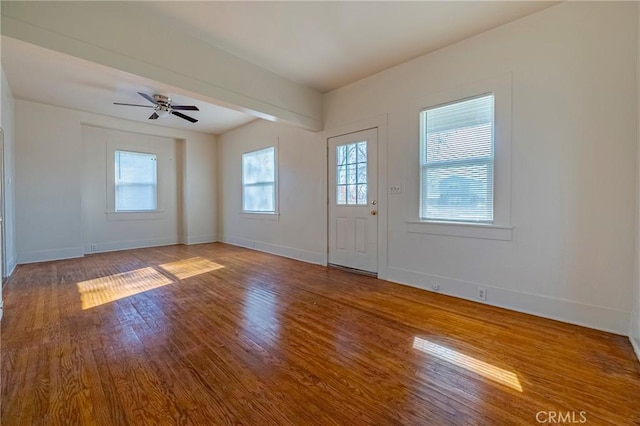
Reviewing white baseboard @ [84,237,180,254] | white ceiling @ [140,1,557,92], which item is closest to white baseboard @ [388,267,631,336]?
white ceiling @ [140,1,557,92]

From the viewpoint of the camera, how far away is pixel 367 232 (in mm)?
4293

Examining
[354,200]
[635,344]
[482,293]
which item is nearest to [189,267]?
[354,200]

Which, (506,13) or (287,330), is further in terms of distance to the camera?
(506,13)

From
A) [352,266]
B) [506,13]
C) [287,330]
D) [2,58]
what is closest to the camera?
[287,330]

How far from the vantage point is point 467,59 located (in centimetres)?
320

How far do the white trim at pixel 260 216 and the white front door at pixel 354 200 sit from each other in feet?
5.21

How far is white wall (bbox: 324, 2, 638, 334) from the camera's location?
2.38 metres

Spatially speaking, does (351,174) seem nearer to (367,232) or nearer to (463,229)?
(367,232)

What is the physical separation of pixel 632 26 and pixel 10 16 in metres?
4.82

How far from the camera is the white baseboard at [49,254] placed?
5.05 meters

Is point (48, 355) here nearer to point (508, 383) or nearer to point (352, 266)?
point (508, 383)

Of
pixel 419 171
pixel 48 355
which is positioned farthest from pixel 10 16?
pixel 419 171

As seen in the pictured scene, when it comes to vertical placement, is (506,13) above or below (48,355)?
above

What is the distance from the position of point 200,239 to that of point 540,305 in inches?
277
